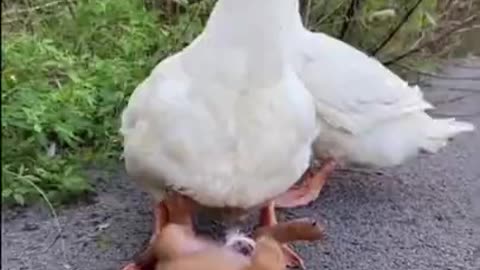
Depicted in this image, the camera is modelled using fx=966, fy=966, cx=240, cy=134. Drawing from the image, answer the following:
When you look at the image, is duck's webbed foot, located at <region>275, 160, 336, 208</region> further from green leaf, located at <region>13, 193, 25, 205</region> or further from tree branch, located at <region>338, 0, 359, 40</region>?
tree branch, located at <region>338, 0, 359, 40</region>

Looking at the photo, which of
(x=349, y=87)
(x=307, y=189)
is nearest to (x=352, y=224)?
(x=307, y=189)

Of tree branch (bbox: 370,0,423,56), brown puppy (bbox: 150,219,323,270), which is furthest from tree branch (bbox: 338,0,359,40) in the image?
brown puppy (bbox: 150,219,323,270)

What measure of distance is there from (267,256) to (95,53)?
5.14ft

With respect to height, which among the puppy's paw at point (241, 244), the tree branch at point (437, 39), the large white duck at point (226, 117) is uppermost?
the large white duck at point (226, 117)

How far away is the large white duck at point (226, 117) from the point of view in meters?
1.64

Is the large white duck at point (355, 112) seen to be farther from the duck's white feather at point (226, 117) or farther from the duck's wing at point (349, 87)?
the duck's white feather at point (226, 117)

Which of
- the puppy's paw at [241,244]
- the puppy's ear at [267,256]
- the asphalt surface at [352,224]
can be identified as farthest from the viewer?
the asphalt surface at [352,224]

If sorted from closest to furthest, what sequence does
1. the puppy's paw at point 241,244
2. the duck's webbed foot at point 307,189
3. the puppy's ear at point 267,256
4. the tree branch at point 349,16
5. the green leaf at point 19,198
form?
the puppy's ear at point 267,256
the puppy's paw at point 241,244
the green leaf at point 19,198
the duck's webbed foot at point 307,189
the tree branch at point 349,16

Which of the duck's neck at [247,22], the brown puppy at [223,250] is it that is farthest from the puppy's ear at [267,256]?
the duck's neck at [247,22]

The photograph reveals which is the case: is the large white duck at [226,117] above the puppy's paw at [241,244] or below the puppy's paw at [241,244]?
above

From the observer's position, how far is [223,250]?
58.5 inches

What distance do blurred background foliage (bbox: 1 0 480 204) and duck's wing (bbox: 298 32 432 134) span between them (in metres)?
0.57

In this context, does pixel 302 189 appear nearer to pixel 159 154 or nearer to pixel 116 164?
pixel 116 164

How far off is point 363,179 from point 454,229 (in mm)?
406
